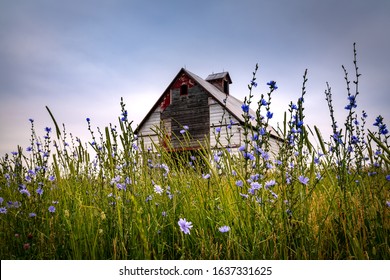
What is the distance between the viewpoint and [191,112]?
59.3 feet

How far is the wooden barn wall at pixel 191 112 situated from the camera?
17594mm

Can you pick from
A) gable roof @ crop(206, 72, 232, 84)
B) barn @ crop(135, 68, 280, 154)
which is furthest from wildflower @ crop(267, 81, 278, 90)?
gable roof @ crop(206, 72, 232, 84)

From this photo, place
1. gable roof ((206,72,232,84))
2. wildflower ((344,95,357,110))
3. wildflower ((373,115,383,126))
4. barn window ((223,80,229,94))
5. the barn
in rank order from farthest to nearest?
barn window ((223,80,229,94)) → gable roof ((206,72,232,84)) → the barn → wildflower ((373,115,383,126)) → wildflower ((344,95,357,110))

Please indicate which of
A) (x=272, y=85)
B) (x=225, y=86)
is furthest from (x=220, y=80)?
(x=272, y=85)

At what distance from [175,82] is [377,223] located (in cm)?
1782

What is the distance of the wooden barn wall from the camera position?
17.6 meters

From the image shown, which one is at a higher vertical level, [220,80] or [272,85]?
[220,80]

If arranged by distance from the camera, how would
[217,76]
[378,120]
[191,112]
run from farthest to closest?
[217,76] < [191,112] < [378,120]

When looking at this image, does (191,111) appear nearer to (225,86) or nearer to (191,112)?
(191,112)

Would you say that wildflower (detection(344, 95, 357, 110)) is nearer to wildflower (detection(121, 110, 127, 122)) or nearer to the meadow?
the meadow

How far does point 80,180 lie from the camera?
294cm

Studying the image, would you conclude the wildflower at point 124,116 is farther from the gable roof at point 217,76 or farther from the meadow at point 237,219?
the gable roof at point 217,76
